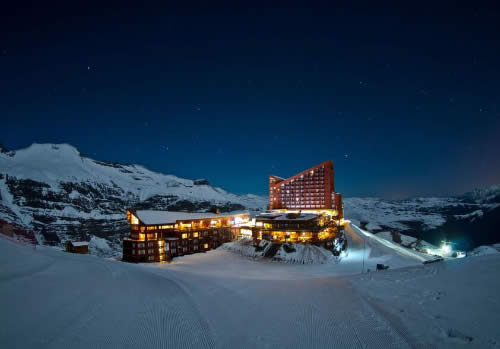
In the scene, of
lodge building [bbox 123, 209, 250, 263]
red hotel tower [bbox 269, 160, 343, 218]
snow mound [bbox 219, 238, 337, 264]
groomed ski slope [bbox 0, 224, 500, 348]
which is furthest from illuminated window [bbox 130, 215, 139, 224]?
red hotel tower [bbox 269, 160, 343, 218]

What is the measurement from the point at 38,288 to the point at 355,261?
40.2 metres

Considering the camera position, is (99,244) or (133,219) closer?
(133,219)

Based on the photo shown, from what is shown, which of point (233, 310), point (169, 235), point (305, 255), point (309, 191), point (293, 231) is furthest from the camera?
point (309, 191)

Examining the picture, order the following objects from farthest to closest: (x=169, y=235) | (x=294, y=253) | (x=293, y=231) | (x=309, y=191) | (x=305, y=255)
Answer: (x=309, y=191) < (x=169, y=235) < (x=293, y=231) < (x=294, y=253) < (x=305, y=255)

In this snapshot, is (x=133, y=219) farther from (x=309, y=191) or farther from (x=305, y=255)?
(x=309, y=191)

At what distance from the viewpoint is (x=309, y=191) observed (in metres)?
77.9

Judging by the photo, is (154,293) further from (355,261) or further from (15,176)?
(15,176)

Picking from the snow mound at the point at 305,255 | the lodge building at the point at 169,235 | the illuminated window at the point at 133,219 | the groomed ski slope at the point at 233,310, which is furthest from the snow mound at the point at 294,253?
the groomed ski slope at the point at 233,310

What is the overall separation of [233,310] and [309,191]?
6968 cm

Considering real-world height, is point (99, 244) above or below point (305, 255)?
below

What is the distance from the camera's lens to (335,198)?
78500mm

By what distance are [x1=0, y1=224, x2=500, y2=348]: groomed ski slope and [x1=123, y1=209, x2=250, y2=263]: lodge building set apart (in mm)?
34334

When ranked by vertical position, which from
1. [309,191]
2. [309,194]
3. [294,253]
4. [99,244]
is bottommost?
[99,244]

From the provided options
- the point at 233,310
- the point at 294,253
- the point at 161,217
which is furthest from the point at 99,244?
the point at 233,310
